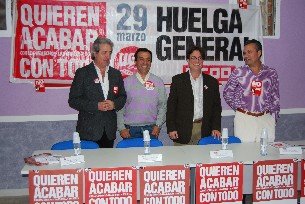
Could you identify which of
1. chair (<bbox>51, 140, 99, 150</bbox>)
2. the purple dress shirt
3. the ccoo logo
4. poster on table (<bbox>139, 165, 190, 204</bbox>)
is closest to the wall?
the ccoo logo

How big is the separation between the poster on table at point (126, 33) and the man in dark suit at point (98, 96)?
2.95 ft

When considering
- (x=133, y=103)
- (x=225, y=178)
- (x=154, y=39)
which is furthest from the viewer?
(x=154, y=39)

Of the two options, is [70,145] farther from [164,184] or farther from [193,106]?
[193,106]

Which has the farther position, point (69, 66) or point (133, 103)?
point (69, 66)

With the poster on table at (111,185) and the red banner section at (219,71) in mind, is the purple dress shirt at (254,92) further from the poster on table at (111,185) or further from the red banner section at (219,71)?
the poster on table at (111,185)

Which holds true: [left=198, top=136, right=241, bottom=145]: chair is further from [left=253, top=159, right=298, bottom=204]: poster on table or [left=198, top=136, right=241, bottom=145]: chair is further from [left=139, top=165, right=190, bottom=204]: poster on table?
[left=139, top=165, right=190, bottom=204]: poster on table

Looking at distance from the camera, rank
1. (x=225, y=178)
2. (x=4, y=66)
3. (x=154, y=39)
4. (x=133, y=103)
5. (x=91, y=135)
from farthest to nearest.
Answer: (x=154, y=39) → (x=4, y=66) → (x=133, y=103) → (x=91, y=135) → (x=225, y=178)

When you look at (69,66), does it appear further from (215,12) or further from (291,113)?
(291,113)

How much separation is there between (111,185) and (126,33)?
2.54 m

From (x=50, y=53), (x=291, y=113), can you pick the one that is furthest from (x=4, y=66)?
(x=291, y=113)

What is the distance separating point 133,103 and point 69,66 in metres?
1.12

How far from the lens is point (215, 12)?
487cm

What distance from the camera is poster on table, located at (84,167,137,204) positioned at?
2586 mm

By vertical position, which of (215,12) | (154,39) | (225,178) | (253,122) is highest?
(215,12)
